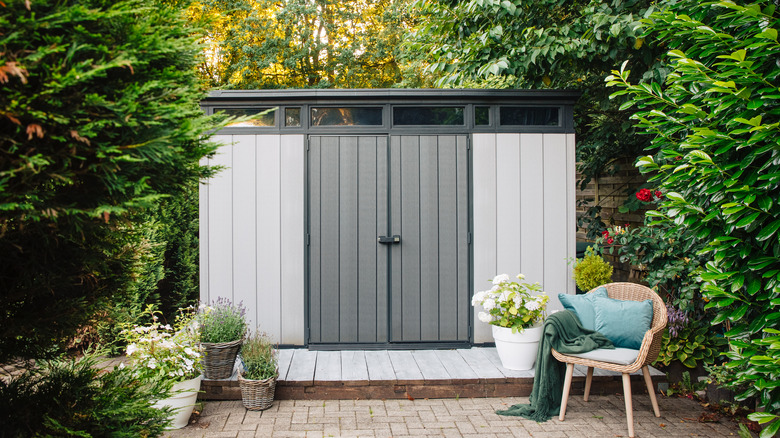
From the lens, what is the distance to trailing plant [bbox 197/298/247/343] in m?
4.09

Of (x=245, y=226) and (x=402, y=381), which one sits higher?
(x=245, y=226)

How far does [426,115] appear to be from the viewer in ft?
16.3

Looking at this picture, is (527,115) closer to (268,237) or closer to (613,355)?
(613,355)

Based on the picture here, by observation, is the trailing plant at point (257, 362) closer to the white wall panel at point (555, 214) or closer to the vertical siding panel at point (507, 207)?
the vertical siding panel at point (507, 207)

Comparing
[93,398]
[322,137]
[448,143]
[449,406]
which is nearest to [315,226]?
[322,137]

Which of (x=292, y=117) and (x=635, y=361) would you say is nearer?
(x=635, y=361)

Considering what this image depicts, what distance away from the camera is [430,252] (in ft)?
16.3

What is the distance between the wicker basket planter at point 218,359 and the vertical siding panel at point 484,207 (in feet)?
7.20

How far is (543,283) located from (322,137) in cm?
246

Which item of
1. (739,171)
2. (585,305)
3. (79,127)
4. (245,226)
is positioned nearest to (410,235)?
(245,226)

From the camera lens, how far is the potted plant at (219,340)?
159 inches

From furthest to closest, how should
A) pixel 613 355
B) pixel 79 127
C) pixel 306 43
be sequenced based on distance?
1. pixel 306 43
2. pixel 613 355
3. pixel 79 127

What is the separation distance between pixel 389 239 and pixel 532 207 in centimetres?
137

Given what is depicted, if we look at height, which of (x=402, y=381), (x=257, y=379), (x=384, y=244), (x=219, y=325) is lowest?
(x=402, y=381)
